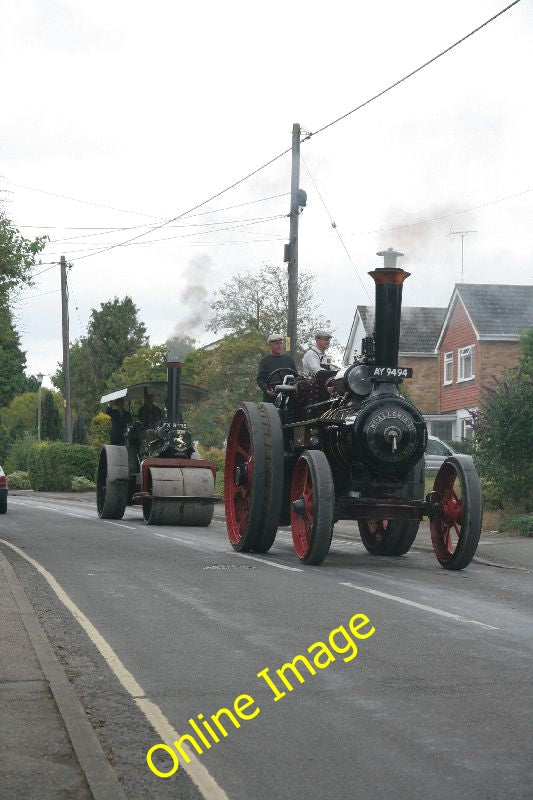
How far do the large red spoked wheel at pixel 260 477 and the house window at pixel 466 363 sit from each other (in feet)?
102

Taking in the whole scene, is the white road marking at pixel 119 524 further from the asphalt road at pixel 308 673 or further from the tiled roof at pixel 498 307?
the tiled roof at pixel 498 307

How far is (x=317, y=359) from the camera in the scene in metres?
15.0

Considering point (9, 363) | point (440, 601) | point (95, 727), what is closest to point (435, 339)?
point (9, 363)

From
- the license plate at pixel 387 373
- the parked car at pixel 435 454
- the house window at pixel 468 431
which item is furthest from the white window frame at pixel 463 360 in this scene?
the license plate at pixel 387 373

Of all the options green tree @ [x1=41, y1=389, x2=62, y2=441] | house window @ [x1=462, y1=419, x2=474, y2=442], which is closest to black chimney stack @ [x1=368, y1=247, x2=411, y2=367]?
house window @ [x1=462, y1=419, x2=474, y2=442]

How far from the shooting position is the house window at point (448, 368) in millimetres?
47938

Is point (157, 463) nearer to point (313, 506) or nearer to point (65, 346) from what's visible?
point (313, 506)

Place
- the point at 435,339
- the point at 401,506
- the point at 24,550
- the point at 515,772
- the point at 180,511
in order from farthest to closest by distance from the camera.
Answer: the point at 435,339 < the point at 180,511 < the point at 24,550 < the point at 401,506 < the point at 515,772

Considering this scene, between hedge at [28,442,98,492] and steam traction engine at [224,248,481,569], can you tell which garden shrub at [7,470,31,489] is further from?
steam traction engine at [224,248,481,569]

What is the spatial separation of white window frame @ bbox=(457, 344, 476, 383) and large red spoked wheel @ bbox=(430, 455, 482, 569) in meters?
32.3

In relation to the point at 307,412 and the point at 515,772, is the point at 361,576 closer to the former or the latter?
the point at 307,412

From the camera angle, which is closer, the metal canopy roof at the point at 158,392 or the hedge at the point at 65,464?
the metal canopy roof at the point at 158,392

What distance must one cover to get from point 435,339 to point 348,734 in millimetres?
47870

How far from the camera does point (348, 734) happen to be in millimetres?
5738
